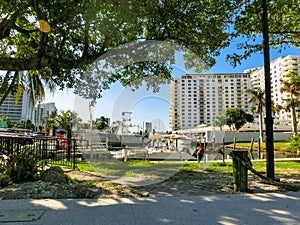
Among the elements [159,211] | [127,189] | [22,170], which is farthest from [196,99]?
[22,170]

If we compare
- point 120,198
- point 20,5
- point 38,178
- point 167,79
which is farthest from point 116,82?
point 120,198

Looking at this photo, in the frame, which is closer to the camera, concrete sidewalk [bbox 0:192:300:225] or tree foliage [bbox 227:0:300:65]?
concrete sidewalk [bbox 0:192:300:225]

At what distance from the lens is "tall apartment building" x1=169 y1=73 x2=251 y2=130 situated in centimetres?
795

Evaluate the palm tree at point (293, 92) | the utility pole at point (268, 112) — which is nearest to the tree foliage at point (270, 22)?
the utility pole at point (268, 112)

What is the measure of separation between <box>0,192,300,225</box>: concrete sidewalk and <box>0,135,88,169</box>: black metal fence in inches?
143

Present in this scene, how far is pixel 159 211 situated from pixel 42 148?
274 inches

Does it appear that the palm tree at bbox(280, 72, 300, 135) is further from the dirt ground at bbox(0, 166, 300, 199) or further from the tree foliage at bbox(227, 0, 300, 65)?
the dirt ground at bbox(0, 166, 300, 199)

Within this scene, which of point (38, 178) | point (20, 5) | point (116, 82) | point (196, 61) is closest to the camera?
point (38, 178)

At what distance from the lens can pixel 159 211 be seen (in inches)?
150

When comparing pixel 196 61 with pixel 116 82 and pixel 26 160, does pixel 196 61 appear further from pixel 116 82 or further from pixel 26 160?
pixel 26 160

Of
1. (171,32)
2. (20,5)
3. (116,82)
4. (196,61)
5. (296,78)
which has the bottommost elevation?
(116,82)

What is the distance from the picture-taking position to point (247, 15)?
7.58m

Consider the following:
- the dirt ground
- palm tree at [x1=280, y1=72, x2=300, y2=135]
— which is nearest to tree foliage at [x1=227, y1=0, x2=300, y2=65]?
the dirt ground

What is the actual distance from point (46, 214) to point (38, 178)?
2.56 metres
